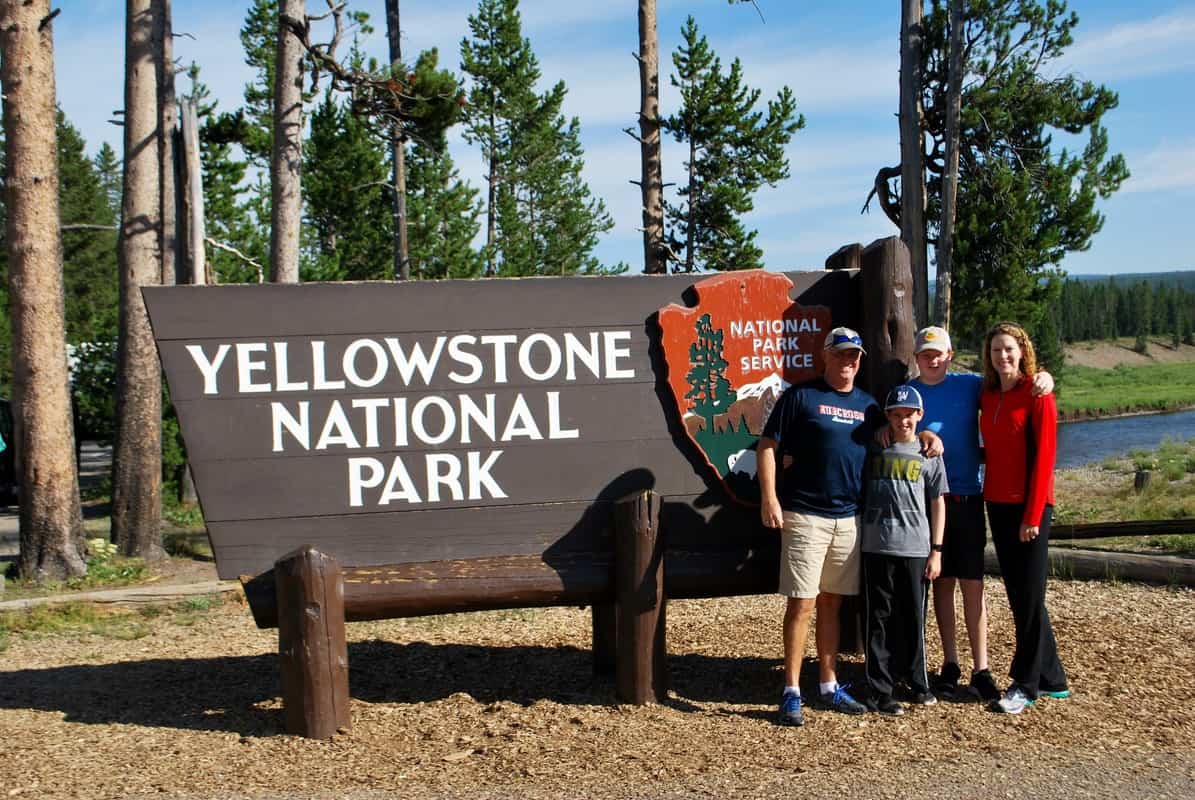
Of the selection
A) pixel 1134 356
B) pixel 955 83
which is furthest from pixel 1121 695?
pixel 1134 356

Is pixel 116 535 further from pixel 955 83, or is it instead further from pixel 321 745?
pixel 955 83

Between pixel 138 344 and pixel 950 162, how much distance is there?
10.5m

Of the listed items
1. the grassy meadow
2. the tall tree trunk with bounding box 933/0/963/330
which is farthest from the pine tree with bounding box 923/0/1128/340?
the grassy meadow

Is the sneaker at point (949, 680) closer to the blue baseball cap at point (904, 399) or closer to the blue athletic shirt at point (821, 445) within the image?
the blue athletic shirt at point (821, 445)

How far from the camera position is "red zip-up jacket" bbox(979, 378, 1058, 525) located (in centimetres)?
503

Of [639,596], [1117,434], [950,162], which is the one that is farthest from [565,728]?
[1117,434]

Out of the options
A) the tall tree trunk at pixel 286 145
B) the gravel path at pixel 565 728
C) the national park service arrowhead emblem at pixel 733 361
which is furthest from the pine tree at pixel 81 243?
the national park service arrowhead emblem at pixel 733 361

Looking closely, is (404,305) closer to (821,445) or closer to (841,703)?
(821,445)

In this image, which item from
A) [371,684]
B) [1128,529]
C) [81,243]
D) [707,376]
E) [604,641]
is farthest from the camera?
[81,243]

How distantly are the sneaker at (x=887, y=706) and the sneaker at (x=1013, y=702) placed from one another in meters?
0.43

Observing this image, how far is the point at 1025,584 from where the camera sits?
17.0ft

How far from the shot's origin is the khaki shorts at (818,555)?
16.8ft

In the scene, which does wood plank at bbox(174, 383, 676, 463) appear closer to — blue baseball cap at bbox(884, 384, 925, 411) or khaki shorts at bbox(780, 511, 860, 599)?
khaki shorts at bbox(780, 511, 860, 599)

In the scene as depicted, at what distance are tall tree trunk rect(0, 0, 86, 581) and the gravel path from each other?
7.78 ft
